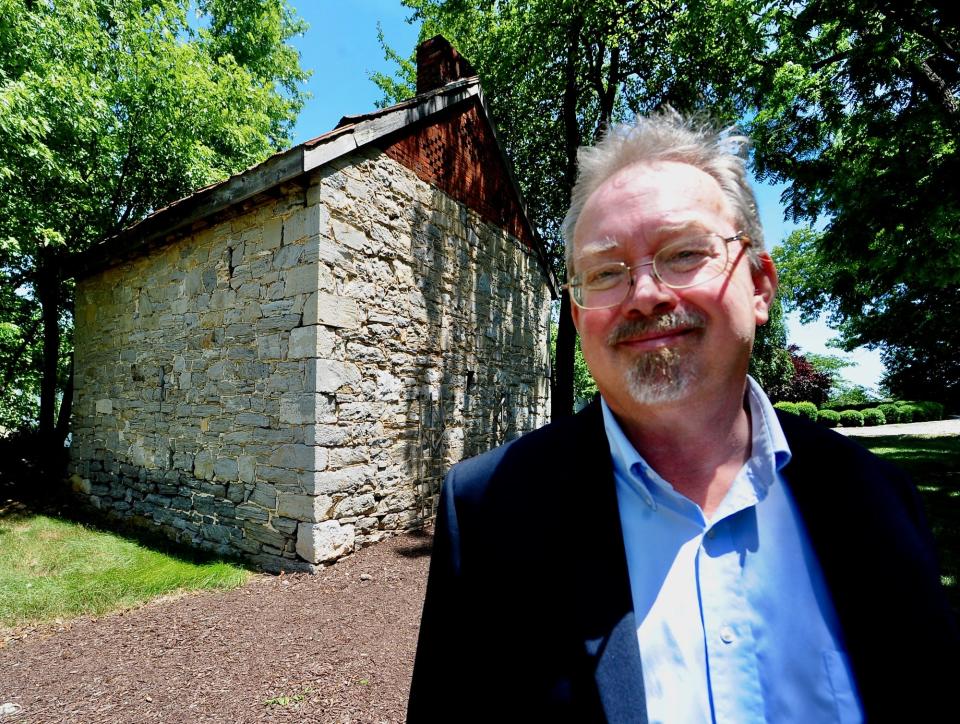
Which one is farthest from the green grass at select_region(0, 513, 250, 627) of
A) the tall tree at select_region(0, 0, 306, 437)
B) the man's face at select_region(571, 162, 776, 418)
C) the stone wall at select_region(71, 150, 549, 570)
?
the man's face at select_region(571, 162, 776, 418)

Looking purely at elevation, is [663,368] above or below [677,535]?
above

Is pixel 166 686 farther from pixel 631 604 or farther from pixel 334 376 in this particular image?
pixel 631 604

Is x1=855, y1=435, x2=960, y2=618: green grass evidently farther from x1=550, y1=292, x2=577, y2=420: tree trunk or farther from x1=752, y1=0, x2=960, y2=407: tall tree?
x1=550, y1=292, x2=577, y2=420: tree trunk

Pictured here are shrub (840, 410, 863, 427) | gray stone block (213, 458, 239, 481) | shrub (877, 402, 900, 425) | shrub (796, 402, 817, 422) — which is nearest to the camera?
gray stone block (213, 458, 239, 481)

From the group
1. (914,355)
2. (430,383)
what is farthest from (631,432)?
(914,355)

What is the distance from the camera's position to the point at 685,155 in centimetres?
131

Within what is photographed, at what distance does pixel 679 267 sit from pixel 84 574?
7095 millimetres

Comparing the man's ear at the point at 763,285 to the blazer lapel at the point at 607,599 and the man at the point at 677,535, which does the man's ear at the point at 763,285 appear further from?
the blazer lapel at the point at 607,599

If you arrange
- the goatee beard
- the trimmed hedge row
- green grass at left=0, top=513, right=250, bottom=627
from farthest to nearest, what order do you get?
the trimmed hedge row → green grass at left=0, top=513, right=250, bottom=627 → the goatee beard

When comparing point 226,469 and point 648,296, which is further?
point 226,469

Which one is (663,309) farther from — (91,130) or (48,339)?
(48,339)

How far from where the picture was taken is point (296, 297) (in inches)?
209

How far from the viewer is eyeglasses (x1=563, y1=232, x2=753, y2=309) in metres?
1.15

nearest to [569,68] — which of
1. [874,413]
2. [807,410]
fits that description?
[807,410]
